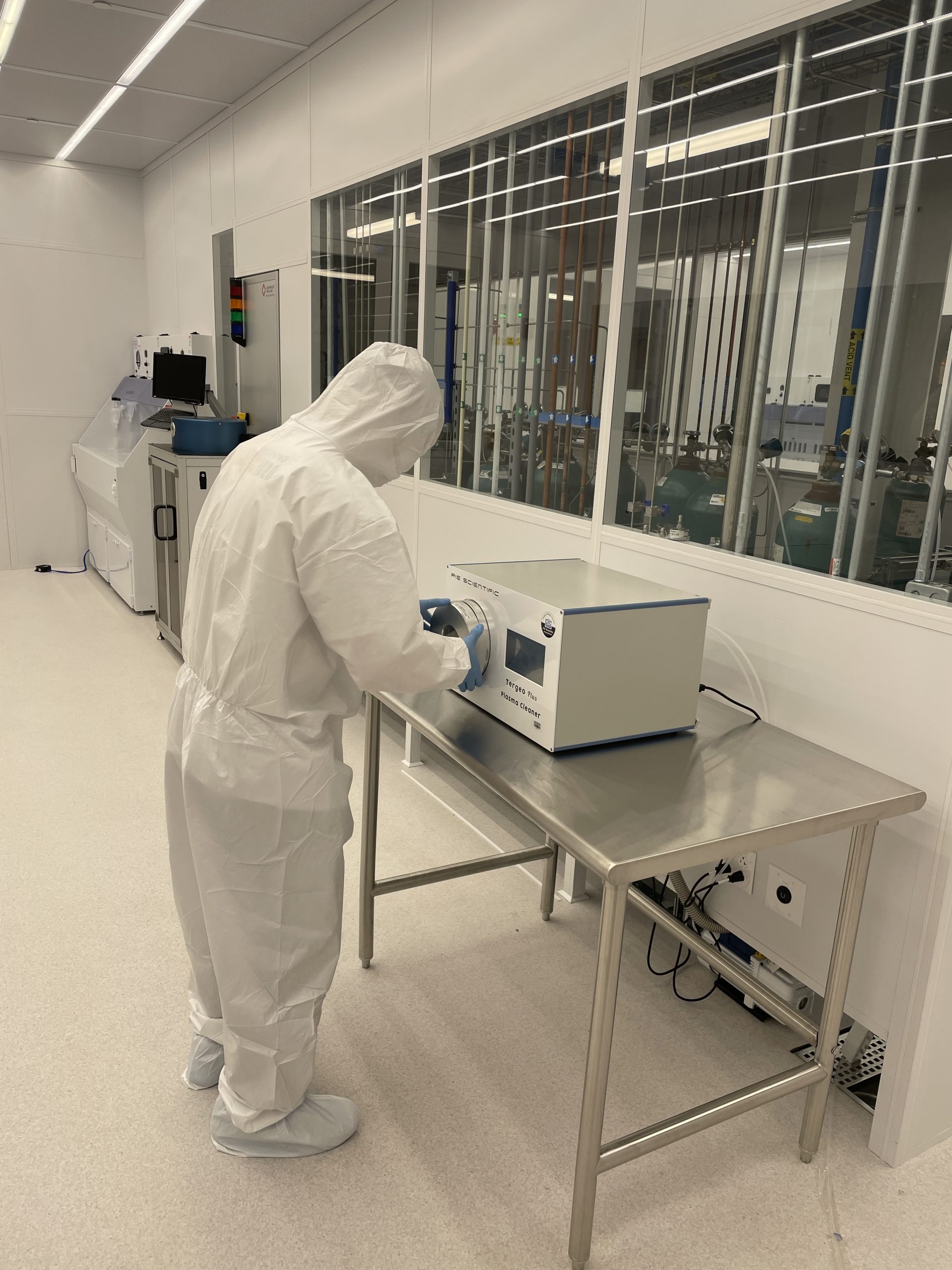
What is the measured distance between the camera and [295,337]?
13.1 feet

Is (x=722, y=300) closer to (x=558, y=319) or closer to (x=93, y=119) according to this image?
(x=558, y=319)

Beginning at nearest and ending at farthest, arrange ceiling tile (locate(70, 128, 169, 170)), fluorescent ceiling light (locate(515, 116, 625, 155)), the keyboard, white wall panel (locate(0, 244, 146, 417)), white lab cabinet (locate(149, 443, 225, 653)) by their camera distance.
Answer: fluorescent ceiling light (locate(515, 116, 625, 155)) < white lab cabinet (locate(149, 443, 225, 653)) < the keyboard < ceiling tile (locate(70, 128, 169, 170)) < white wall panel (locate(0, 244, 146, 417))

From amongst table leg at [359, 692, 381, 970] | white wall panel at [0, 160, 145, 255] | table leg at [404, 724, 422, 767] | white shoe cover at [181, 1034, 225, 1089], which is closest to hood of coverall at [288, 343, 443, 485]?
table leg at [359, 692, 381, 970]

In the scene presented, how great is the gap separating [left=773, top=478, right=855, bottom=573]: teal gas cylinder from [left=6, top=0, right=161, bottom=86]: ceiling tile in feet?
10.2

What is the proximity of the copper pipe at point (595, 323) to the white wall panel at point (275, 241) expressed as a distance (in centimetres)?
182

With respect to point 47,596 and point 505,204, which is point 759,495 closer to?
point 505,204

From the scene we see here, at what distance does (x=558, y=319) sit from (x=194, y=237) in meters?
3.48

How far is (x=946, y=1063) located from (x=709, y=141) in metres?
1.95

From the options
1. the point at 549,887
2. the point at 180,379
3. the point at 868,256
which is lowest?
the point at 549,887

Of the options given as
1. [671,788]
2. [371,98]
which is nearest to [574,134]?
[371,98]

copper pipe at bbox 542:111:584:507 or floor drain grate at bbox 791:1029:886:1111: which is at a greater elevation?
copper pipe at bbox 542:111:584:507

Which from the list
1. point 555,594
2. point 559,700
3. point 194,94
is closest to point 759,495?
point 555,594

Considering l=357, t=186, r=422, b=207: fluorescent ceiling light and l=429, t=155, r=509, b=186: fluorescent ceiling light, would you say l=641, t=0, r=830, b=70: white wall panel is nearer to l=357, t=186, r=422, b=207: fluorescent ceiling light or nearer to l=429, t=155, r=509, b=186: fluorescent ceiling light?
l=429, t=155, r=509, b=186: fluorescent ceiling light

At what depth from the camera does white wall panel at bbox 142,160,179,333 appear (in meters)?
5.57
